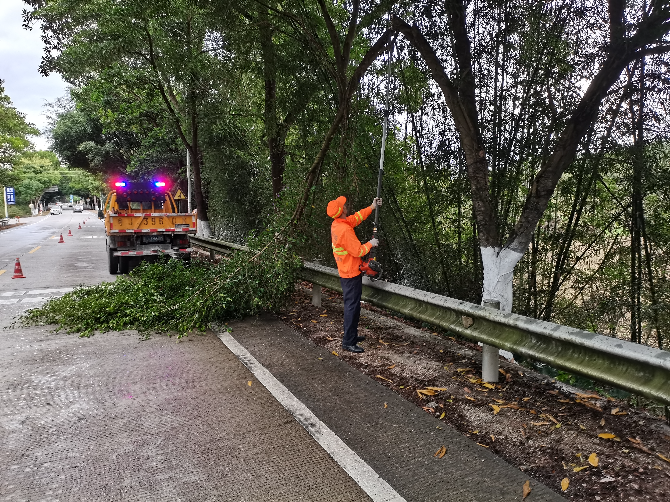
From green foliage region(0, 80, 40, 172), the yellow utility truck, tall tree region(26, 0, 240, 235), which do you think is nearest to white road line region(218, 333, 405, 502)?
the yellow utility truck

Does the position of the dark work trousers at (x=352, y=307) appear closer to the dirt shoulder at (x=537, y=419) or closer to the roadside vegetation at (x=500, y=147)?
the dirt shoulder at (x=537, y=419)

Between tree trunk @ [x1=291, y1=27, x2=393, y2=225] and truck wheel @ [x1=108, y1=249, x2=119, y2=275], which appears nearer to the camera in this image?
tree trunk @ [x1=291, y1=27, x2=393, y2=225]

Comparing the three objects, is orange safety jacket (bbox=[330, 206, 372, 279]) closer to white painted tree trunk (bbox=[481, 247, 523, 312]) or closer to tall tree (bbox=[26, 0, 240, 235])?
white painted tree trunk (bbox=[481, 247, 523, 312])

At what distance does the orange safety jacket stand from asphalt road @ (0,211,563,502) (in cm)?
99

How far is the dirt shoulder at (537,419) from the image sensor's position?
2.74 meters

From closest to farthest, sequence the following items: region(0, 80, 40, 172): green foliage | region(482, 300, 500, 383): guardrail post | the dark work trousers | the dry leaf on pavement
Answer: the dry leaf on pavement, region(482, 300, 500, 383): guardrail post, the dark work trousers, region(0, 80, 40, 172): green foliage

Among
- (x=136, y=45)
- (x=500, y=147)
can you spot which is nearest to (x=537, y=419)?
(x=500, y=147)

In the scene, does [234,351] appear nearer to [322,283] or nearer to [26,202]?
[322,283]

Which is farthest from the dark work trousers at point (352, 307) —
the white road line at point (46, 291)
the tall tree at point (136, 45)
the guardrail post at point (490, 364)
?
the tall tree at point (136, 45)

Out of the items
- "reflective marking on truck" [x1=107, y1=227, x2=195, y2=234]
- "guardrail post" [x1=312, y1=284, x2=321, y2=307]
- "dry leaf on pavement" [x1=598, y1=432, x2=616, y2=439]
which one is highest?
"reflective marking on truck" [x1=107, y1=227, x2=195, y2=234]

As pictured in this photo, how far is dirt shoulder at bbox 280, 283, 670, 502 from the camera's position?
8.98ft

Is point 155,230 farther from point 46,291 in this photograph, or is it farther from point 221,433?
point 221,433

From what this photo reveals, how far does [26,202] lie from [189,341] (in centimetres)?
8486

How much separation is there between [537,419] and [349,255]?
2493 millimetres
